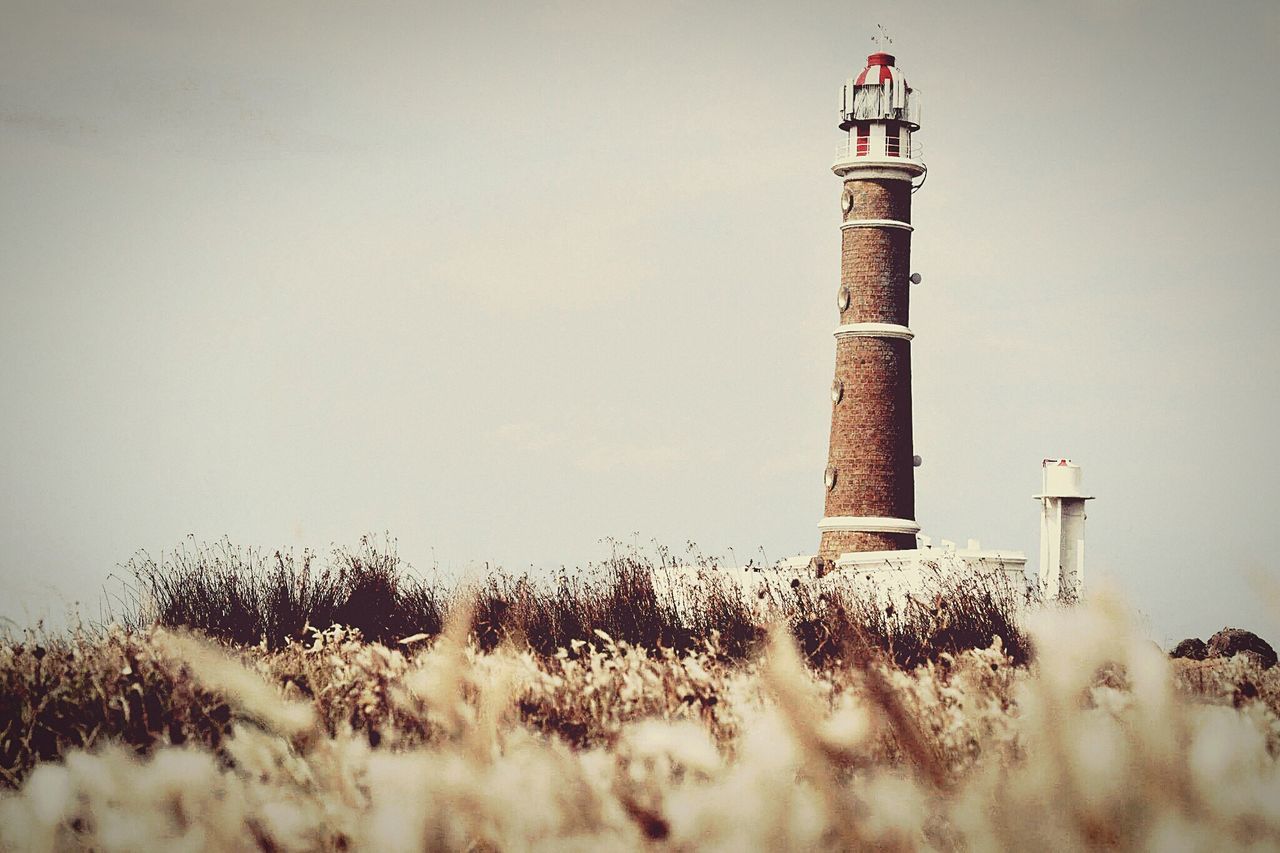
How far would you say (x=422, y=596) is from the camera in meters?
14.0

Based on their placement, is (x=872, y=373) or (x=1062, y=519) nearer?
(x=1062, y=519)

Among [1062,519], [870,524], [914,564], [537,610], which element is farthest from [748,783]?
[870,524]

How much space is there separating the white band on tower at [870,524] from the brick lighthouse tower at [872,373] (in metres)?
0.02

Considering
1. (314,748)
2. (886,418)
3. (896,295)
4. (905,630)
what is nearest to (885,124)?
(896,295)

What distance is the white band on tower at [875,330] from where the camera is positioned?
3288 centimetres

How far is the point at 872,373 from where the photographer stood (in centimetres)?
3294

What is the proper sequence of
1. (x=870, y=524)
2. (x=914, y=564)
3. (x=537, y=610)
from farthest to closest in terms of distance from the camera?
1. (x=870, y=524)
2. (x=914, y=564)
3. (x=537, y=610)

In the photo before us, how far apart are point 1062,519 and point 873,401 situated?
548 cm

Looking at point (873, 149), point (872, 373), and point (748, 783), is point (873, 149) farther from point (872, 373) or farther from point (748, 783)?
point (748, 783)

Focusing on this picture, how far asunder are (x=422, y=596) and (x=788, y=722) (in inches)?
465

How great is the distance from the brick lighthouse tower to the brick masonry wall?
0.02m

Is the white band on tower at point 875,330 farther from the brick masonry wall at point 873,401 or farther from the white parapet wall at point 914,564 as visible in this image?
the white parapet wall at point 914,564

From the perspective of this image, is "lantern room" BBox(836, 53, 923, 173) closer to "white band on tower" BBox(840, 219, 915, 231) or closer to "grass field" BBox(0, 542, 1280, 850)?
"white band on tower" BBox(840, 219, 915, 231)

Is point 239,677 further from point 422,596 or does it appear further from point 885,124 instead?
point 885,124
